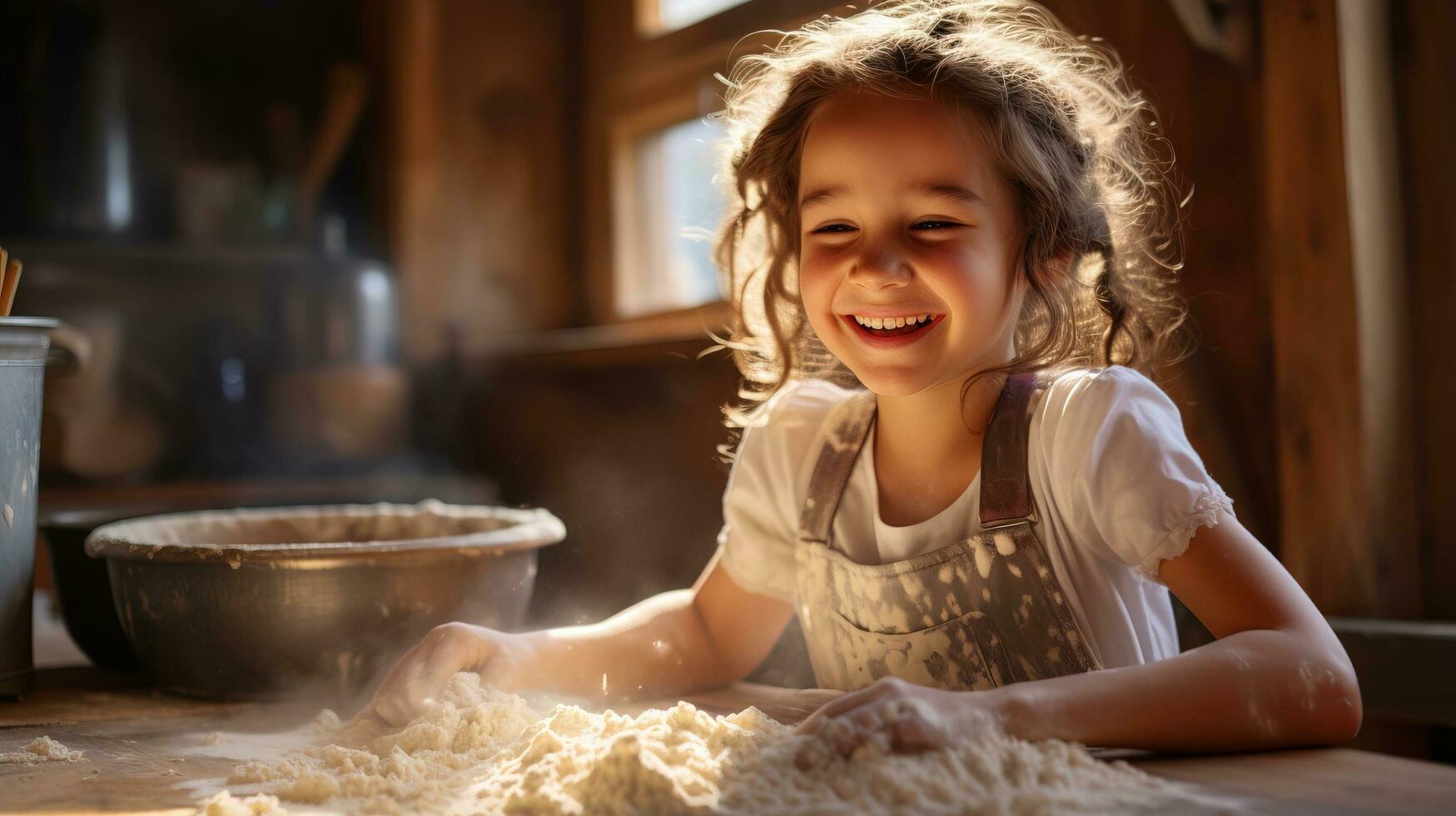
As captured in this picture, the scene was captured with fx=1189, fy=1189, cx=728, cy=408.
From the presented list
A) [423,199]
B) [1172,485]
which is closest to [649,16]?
[423,199]

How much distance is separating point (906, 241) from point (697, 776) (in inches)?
19.6

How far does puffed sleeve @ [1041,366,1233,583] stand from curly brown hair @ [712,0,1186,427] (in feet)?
0.44

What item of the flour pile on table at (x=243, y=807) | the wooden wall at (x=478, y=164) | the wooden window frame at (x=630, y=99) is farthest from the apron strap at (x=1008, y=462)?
the wooden wall at (x=478, y=164)

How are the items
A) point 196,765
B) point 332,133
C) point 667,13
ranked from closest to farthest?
1. point 196,765
2. point 667,13
3. point 332,133

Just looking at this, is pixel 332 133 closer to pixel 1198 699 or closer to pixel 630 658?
pixel 630 658

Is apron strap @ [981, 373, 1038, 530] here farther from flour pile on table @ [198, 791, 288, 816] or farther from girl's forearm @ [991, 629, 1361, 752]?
flour pile on table @ [198, 791, 288, 816]

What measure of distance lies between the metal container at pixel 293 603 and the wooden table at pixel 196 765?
0.11 ft

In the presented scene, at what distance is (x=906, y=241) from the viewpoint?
99cm

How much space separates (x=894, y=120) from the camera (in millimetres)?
1010

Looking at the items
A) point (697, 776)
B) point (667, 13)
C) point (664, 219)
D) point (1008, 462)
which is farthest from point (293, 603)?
point (667, 13)

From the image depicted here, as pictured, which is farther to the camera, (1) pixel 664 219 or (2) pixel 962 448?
(1) pixel 664 219

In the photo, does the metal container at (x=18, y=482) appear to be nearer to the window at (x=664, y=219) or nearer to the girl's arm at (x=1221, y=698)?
the girl's arm at (x=1221, y=698)

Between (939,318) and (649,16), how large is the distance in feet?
5.89

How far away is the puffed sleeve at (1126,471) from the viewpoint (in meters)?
0.85
